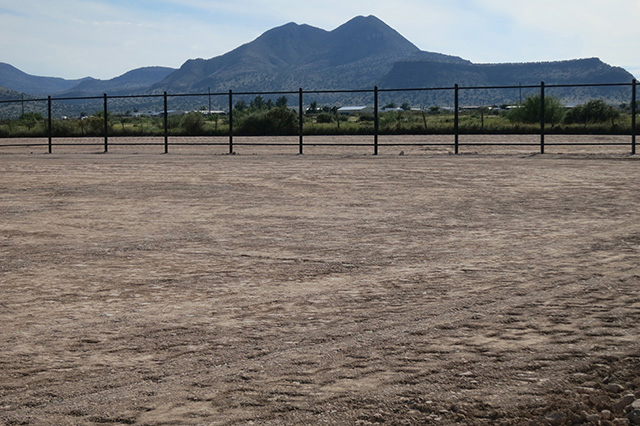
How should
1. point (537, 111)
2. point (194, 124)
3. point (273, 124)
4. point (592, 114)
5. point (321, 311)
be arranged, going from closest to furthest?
1. point (321, 311)
2. point (273, 124)
3. point (194, 124)
4. point (537, 111)
5. point (592, 114)

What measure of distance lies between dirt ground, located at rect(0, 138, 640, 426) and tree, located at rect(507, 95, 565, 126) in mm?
41872

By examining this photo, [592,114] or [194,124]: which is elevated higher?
[592,114]

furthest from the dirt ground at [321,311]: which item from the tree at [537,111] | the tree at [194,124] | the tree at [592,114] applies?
the tree at [592,114]

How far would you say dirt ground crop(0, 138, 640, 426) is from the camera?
4.35m

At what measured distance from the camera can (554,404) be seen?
4.22 metres

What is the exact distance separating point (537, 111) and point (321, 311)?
1958 inches

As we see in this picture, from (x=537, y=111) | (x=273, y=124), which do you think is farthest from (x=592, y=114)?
(x=273, y=124)

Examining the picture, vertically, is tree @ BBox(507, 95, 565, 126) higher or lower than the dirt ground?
higher

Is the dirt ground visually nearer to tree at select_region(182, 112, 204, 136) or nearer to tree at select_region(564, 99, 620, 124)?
tree at select_region(182, 112, 204, 136)

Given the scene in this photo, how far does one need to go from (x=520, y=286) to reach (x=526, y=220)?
4189 mm

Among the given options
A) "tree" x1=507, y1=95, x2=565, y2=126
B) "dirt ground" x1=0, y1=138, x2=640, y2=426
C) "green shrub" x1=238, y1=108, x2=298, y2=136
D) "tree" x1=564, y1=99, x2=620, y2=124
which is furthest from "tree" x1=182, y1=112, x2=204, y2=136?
"dirt ground" x1=0, y1=138, x2=640, y2=426

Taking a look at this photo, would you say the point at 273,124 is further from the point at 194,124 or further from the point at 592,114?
the point at 592,114

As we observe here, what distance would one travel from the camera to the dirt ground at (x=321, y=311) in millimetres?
4352

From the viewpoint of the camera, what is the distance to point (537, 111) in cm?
5322
